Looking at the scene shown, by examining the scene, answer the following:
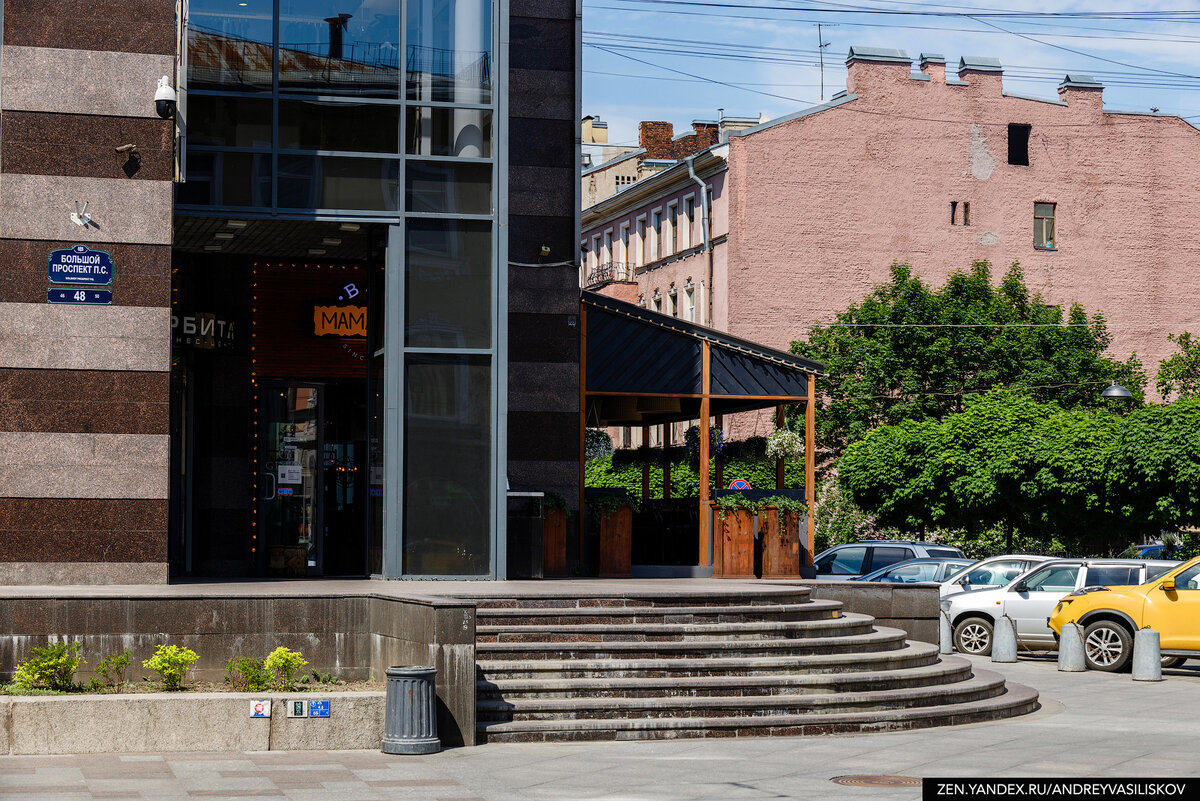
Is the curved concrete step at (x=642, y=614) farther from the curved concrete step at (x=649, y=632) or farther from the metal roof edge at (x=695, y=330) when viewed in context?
the metal roof edge at (x=695, y=330)

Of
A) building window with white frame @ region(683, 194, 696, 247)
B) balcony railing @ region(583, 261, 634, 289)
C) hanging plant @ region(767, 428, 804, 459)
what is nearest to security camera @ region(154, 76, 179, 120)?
hanging plant @ region(767, 428, 804, 459)

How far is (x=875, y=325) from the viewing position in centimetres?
4888

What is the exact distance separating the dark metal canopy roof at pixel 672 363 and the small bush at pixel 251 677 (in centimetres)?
1009

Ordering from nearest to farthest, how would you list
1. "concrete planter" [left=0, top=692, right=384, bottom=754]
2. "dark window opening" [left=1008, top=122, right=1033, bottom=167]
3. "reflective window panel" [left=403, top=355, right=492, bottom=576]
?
"concrete planter" [left=0, top=692, right=384, bottom=754] < "reflective window panel" [left=403, top=355, right=492, bottom=576] < "dark window opening" [left=1008, top=122, right=1033, bottom=167]

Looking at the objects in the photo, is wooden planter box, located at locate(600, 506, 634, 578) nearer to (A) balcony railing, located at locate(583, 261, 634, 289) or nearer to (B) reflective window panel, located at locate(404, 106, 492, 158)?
(B) reflective window panel, located at locate(404, 106, 492, 158)

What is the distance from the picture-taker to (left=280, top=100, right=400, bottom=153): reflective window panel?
2003 centimetres

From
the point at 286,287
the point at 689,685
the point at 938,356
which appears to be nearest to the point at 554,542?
the point at 286,287

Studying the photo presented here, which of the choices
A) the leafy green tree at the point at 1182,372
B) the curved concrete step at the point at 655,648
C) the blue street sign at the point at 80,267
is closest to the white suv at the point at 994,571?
the curved concrete step at the point at 655,648

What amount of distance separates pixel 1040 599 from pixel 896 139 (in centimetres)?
2981

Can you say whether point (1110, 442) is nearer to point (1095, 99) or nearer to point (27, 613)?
point (1095, 99)

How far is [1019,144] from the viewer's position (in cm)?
5316

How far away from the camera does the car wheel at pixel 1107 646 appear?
21.6 m

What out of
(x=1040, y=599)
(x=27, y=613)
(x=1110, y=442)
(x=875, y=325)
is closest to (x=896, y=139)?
(x=875, y=325)

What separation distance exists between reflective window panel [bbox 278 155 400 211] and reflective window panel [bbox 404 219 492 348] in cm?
55
